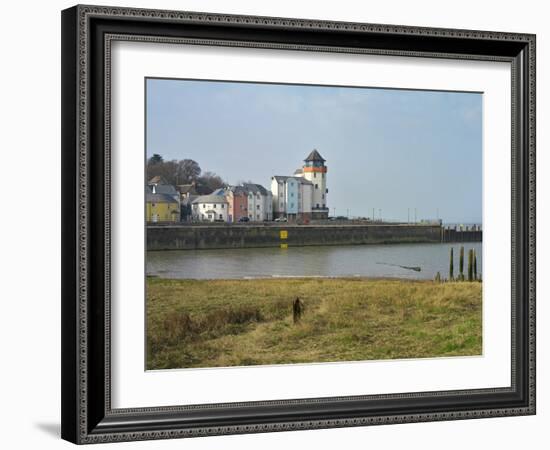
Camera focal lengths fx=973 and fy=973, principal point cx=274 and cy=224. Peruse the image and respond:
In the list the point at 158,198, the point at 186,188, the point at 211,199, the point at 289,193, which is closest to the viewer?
the point at 158,198

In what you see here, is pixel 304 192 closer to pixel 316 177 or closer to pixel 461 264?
pixel 316 177

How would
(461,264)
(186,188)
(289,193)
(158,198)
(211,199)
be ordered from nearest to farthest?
(158,198) → (186,188) → (211,199) → (289,193) → (461,264)

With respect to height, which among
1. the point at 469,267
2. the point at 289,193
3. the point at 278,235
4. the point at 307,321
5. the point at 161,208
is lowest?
the point at 307,321

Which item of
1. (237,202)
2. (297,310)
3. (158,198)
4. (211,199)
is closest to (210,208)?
(211,199)

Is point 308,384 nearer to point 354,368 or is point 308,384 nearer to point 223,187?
point 354,368

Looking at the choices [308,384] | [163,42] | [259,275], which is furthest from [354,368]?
[163,42]

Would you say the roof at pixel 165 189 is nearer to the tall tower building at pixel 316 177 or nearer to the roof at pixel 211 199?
the roof at pixel 211 199

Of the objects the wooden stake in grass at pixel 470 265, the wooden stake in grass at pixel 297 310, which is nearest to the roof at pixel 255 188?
the wooden stake in grass at pixel 297 310

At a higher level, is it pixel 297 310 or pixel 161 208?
pixel 161 208
